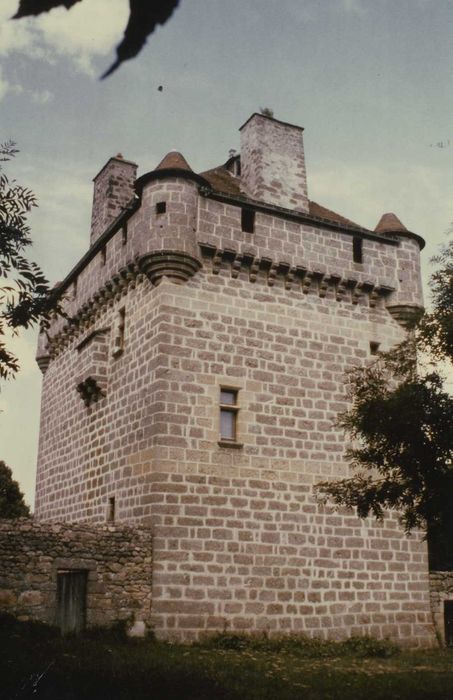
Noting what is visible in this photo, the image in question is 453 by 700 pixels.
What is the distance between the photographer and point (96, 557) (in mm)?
13062

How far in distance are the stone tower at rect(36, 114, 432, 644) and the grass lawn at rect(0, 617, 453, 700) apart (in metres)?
1.03

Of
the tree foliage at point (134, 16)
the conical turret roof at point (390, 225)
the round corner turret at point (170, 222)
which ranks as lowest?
the tree foliage at point (134, 16)

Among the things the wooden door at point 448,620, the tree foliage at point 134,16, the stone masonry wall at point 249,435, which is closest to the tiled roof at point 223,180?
the stone masonry wall at point 249,435

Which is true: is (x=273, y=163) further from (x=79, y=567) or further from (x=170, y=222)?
(x=79, y=567)

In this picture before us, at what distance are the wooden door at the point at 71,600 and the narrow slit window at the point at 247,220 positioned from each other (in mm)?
8248

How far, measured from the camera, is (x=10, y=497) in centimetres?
3556

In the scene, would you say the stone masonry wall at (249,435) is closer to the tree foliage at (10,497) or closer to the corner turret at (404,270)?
the corner turret at (404,270)

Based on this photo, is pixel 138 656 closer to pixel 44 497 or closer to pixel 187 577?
pixel 187 577

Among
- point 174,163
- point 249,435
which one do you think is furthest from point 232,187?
point 249,435

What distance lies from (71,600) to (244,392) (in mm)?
5348

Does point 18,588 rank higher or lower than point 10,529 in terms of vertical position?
lower

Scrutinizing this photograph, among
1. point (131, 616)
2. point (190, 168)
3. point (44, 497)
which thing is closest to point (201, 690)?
point (131, 616)

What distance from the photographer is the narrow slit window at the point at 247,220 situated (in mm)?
16594

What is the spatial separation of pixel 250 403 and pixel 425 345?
4.67m
